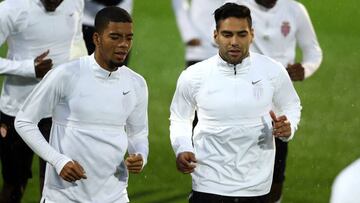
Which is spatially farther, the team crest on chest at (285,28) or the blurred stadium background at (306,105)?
the blurred stadium background at (306,105)

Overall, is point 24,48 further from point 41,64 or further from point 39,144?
point 39,144

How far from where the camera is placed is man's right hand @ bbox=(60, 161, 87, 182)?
5.68m

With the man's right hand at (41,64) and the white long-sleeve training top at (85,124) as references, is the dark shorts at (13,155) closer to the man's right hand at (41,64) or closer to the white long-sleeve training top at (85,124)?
the man's right hand at (41,64)

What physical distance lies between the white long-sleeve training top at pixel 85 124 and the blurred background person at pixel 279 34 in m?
2.11

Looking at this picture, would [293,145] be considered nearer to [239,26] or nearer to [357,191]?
[239,26]

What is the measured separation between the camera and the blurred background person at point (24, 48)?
7.56 meters

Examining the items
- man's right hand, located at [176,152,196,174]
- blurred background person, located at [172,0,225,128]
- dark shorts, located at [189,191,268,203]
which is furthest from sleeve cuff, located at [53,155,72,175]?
blurred background person, located at [172,0,225,128]

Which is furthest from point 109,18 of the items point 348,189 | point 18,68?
point 348,189

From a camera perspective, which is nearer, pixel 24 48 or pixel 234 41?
pixel 234 41

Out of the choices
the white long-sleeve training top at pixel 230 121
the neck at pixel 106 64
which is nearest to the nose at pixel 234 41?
the white long-sleeve training top at pixel 230 121

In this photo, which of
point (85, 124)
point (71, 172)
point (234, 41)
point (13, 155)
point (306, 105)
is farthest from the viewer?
point (306, 105)

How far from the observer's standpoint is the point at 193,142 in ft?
20.7

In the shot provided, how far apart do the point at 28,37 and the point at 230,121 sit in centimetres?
201

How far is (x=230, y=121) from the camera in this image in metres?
6.16
